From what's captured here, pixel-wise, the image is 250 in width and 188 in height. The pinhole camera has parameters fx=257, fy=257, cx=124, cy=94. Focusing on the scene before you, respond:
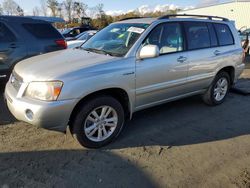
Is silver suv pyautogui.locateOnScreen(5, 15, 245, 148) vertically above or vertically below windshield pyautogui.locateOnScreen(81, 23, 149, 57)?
below

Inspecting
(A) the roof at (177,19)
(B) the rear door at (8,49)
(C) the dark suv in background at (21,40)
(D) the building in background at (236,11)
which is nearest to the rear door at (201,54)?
(A) the roof at (177,19)

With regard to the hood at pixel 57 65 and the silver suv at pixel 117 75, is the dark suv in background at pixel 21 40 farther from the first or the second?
the hood at pixel 57 65

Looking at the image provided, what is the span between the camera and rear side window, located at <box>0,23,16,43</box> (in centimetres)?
555

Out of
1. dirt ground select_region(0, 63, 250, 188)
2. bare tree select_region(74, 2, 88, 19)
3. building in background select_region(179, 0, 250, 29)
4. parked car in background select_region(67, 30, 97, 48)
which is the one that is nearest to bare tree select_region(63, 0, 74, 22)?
bare tree select_region(74, 2, 88, 19)

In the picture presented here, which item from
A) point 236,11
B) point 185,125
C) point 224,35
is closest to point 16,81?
point 185,125

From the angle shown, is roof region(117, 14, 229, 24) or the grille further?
roof region(117, 14, 229, 24)

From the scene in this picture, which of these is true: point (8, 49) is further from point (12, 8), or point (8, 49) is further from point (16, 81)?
point (12, 8)

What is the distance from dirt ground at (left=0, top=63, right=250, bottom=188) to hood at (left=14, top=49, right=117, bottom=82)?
1.05m

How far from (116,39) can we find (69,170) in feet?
7.34

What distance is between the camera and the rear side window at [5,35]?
18.2 feet

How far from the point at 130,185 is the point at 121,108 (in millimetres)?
1207

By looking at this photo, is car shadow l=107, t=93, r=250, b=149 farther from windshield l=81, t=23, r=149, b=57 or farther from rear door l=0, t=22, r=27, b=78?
rear door l=0, t=22, r=27, b=78

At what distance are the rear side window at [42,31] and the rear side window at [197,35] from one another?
3375 millimetres

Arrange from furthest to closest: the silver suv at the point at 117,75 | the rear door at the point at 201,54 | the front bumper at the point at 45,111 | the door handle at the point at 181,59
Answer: the rear door at the point at 201,54 < the door handle at the point at 181,59 < the silver suv at the point at 117,75 < the front bumper at the point at 45,111
